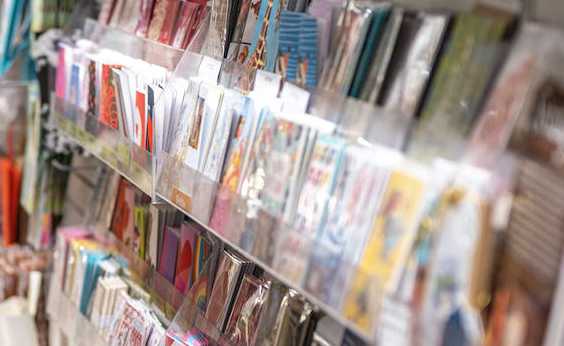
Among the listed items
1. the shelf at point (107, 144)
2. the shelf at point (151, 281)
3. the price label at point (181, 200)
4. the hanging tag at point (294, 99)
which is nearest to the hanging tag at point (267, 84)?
the hanging tag at point (294, 99)

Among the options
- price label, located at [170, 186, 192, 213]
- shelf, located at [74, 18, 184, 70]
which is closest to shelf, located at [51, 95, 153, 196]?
price label, located at [170, 186, 192, 213]

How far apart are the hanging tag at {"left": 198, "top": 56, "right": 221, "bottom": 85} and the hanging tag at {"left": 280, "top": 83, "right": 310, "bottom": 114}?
288 mm

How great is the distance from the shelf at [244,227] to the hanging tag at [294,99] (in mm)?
209

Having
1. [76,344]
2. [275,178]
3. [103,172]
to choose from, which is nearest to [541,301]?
[275,178]

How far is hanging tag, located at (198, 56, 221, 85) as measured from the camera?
151 cm

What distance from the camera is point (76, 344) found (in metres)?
2.07

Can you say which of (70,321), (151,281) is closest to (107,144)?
(151,281)

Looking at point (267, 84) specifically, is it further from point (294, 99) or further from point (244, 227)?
point (244, 227)

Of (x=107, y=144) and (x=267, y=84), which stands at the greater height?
(x=267, y=84)

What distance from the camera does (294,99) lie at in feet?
4.04

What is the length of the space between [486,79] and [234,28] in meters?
0.86

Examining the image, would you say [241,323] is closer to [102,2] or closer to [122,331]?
[122,331]

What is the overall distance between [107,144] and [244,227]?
819mm

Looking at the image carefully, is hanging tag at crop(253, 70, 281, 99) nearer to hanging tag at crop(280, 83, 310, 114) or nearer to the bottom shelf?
hanging tag at crop(280, 83, 310, 114)
